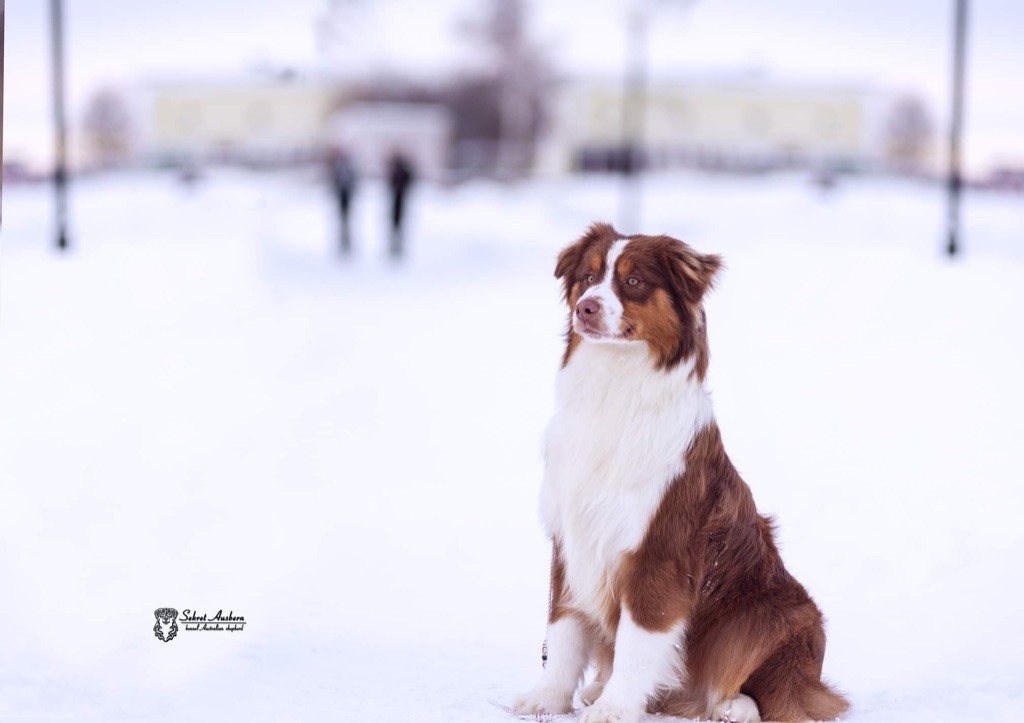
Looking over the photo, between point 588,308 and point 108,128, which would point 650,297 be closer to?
point 588,308

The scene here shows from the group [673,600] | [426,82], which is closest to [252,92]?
[426,82]

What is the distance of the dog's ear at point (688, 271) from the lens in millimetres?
4355

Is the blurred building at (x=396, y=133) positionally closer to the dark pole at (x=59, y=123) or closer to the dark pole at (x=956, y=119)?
the dark pole at (x=59, y=123)

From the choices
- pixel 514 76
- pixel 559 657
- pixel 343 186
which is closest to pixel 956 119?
pixel 343 186

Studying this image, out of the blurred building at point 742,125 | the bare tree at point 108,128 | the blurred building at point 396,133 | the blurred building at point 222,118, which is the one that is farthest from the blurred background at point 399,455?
the blurred building at point 222,118

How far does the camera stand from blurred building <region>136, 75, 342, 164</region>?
307 ft

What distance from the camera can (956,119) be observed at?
19.0 m

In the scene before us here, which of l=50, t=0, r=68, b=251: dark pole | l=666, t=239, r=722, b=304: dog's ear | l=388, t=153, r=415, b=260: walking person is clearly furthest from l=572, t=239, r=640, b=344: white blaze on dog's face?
l=388, t=153, r=415, b=260: walking person

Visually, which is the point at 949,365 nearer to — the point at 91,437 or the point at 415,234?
the point at 91,437

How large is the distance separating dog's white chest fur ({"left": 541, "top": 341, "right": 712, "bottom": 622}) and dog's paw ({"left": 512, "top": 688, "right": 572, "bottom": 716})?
384 mm

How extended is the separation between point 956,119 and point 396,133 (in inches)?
1966

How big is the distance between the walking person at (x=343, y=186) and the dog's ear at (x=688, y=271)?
21.4m

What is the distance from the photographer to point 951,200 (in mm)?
19859

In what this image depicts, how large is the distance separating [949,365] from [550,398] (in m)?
3.88
